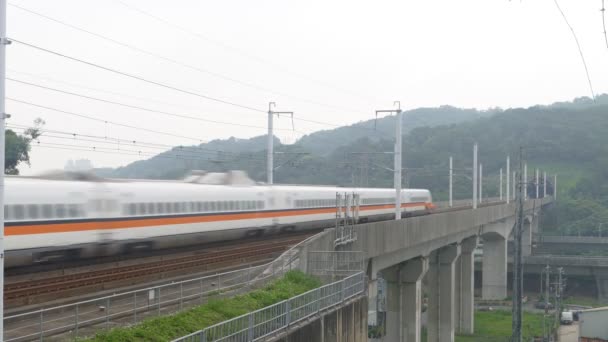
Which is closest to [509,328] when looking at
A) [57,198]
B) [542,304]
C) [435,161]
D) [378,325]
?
[378,325]

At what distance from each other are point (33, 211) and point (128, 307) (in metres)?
5.26

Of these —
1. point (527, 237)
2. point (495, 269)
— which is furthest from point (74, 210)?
point (527, 237)

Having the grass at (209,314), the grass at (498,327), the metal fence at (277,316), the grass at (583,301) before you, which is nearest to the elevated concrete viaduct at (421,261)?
the grass at (498,327)

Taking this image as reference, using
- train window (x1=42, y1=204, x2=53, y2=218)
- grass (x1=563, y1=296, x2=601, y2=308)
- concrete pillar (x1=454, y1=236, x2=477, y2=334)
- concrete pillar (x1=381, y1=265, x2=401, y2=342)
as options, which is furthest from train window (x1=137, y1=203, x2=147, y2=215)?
grass (x1=563, y1=296, x2=601, y2=308)

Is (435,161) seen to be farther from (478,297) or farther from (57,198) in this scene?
(57,198)

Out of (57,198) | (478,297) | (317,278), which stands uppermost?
(57,198)

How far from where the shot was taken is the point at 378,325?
70.8 metres

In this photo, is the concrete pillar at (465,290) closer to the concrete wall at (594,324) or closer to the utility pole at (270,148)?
the concrete wall at (594,324)

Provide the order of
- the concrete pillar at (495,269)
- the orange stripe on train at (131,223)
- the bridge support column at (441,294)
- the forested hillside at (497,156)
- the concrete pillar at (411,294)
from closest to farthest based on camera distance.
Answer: the orange stripe on train at (131,223), the concrete pillar at (411,294), the bridge support column at (441,294), the concrete pillar at (495,269), the forested hillside at (497,156)

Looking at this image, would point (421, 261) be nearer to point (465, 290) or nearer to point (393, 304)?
point (393, 304)

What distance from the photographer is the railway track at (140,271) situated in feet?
68.4

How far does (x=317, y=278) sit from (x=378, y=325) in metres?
46.4

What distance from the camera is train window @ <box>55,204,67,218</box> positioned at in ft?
76.0

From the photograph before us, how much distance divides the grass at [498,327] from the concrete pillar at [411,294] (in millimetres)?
15741
